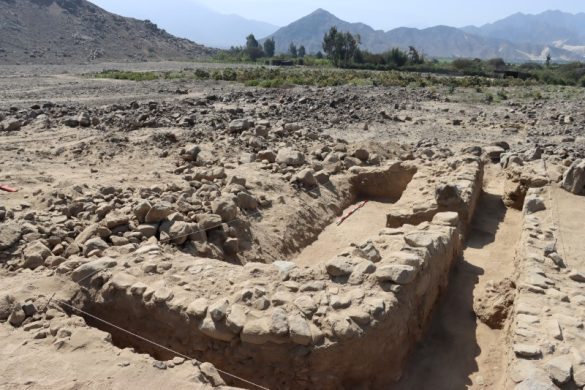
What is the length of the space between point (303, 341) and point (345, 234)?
4.75 metres

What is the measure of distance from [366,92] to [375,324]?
838 inches

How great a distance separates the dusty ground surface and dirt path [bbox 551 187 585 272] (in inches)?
1.3

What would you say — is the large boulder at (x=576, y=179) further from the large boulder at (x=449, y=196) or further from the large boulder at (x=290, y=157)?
the large boulder at (x=290, y=157)

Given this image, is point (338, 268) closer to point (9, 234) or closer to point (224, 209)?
point (224, 209)

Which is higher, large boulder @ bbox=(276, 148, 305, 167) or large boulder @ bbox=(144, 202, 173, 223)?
large boulder @ bbox=(276, 148, 305, 167)

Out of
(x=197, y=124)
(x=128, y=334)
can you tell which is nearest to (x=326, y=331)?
(x=128, y=334)

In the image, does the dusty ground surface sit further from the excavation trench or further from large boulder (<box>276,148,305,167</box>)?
the excavation trench

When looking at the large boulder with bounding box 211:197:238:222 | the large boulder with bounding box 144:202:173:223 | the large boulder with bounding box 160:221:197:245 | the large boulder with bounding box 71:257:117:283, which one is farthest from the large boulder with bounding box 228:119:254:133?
the large boulder with bounding box 71:257:117:283

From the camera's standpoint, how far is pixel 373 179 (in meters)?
11.1

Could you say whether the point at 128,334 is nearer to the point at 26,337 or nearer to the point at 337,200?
the point at 26,337

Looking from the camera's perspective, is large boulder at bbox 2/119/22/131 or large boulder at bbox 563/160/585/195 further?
large boulder at bbox 2/119/22/131

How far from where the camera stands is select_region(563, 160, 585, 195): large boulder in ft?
29.6

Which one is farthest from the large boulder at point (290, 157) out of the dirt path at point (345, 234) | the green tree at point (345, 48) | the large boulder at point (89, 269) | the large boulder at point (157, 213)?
the green tree at point (345, 48)

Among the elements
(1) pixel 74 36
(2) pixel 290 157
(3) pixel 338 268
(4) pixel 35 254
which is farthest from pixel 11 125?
(1) pixel 74 36
